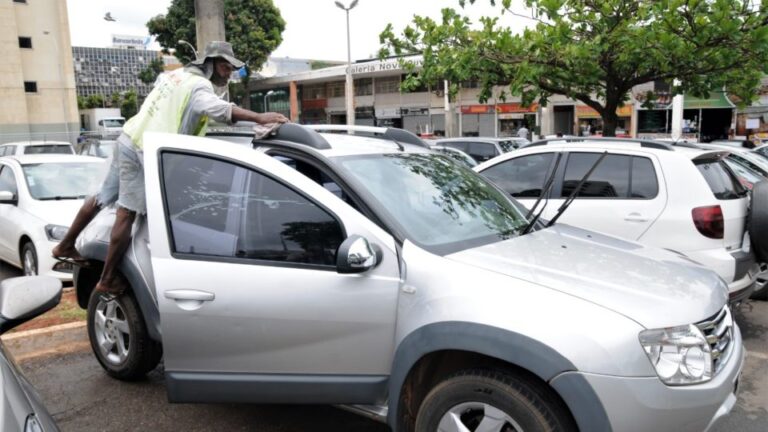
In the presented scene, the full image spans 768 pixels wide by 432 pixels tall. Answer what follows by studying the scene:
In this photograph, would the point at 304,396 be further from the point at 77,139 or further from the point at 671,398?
the point at 77,139

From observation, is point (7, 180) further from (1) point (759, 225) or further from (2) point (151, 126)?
(1) point (759, 225)

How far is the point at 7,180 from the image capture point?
311 inches

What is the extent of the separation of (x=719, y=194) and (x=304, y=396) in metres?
4.05

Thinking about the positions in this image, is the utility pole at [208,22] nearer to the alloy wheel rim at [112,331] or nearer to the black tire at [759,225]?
the alloy wheel rim at [112,331]

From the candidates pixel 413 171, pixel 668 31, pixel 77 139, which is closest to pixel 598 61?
pixel 668 31

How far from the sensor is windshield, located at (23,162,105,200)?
24.7ft

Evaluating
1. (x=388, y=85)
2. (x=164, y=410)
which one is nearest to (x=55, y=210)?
(x=164, y=410)

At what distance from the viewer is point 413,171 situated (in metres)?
3.61

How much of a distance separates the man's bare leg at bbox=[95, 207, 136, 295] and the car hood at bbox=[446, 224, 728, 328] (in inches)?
87.5

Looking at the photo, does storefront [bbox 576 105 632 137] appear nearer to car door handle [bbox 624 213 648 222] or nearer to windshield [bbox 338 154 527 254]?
car door handle [bbox 624 213 648 222]

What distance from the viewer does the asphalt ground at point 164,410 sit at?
375cm

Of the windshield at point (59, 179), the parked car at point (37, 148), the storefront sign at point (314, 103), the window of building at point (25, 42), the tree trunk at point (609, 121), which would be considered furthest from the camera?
the storefront sign at point (314, 103)

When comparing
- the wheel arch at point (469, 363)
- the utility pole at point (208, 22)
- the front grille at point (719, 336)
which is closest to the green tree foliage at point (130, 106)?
the utility pole at point (208, 22)

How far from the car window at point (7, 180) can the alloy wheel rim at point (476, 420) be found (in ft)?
22.5
